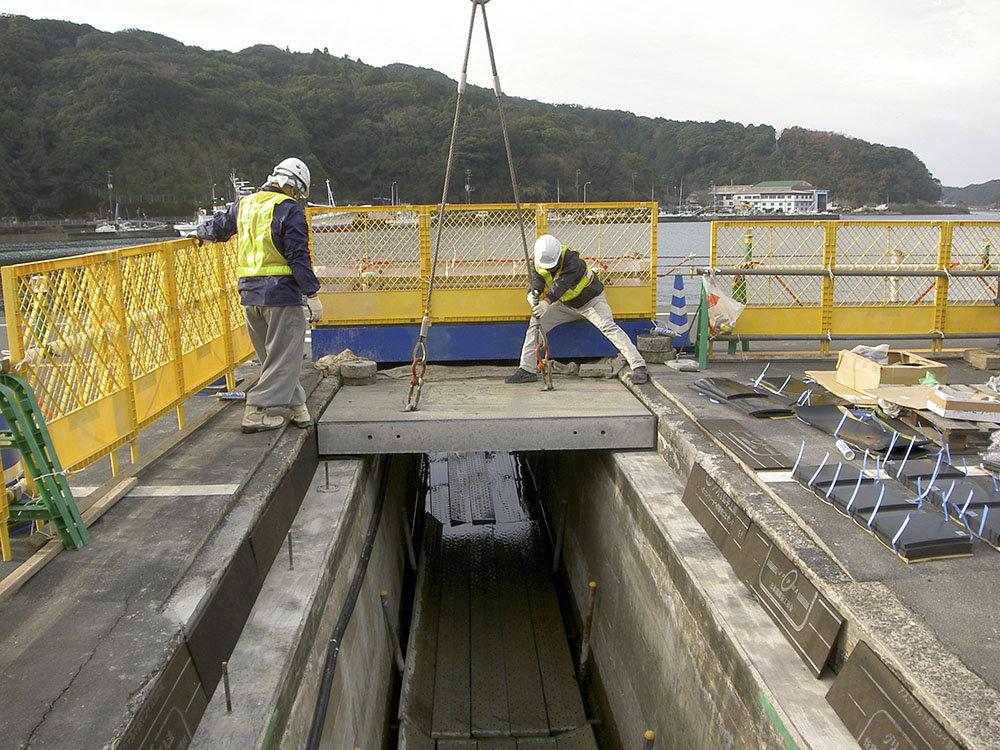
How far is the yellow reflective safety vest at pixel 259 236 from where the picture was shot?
219 inches

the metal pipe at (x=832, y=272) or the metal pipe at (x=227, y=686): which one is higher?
the metal pipe at (x=832, y=272)

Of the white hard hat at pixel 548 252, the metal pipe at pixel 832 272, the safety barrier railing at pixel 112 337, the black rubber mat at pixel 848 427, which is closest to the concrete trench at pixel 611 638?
the black rubber mat at pixel 848 427

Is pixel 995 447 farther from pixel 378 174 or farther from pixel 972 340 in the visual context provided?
pixel 378 174

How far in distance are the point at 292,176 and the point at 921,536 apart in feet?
16.0

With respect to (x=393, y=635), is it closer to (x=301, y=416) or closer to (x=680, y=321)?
Answer: (x=301, y=416)

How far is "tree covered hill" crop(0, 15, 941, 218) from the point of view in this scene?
204ft

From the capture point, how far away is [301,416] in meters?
6.26

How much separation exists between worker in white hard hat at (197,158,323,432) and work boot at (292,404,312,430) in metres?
0.09

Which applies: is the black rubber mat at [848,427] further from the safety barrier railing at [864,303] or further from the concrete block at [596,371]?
the concrete block at [596,371]

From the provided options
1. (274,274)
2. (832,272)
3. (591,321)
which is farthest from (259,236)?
(832,272)

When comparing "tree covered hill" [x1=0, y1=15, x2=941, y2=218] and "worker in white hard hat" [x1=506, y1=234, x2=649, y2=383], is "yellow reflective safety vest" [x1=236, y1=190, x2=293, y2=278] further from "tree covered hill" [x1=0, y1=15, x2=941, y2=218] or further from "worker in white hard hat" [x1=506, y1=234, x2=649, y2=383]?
"tree covered hill" [x1=0, y1=15, x2=941, y2=218]

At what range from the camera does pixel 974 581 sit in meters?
3.60

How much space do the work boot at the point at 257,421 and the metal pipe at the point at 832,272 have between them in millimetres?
4907

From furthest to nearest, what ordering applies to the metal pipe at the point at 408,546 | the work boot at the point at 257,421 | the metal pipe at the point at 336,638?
the metal pipe at the point at 408,546 → the work boot at the point at 257,421 → the metal pipe at the point at 336,638
